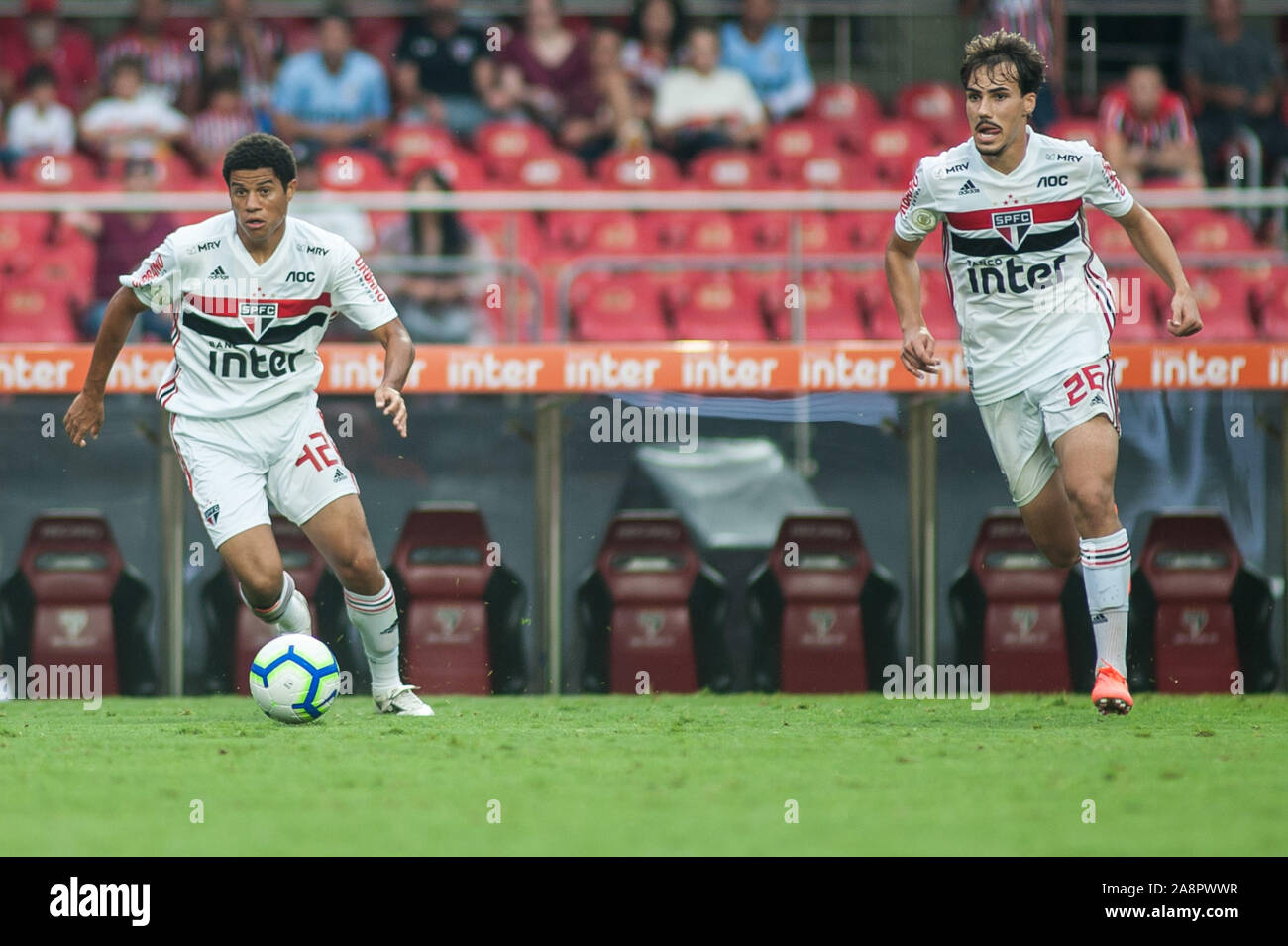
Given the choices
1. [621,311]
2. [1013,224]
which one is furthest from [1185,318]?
[621,311]

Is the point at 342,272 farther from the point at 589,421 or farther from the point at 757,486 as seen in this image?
the point at 757,486

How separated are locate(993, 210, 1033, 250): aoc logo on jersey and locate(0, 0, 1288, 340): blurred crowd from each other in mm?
5787

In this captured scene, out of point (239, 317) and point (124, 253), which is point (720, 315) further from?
point (239, 317)

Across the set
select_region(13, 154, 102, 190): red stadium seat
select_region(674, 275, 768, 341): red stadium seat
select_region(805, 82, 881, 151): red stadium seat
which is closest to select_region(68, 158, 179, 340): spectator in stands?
select_region(13, 154, 102, 190): red stadium seat

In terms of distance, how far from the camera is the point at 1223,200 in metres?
9.35

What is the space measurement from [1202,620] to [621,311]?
373cm

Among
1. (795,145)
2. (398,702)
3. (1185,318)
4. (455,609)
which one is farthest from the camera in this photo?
(795,145)

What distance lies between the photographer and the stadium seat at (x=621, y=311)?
421 inches

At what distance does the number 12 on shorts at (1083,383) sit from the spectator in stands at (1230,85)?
6702 millimetres

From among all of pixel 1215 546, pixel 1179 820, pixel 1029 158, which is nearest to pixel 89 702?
pixel 1029 158

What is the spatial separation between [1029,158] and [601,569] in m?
4.12

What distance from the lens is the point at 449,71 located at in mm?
13516

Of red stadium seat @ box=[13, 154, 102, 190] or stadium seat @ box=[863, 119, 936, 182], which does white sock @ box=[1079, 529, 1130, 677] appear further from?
red stadium seat @ box=[13, 154, 102, 190]

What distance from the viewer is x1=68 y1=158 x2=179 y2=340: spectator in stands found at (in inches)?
393
